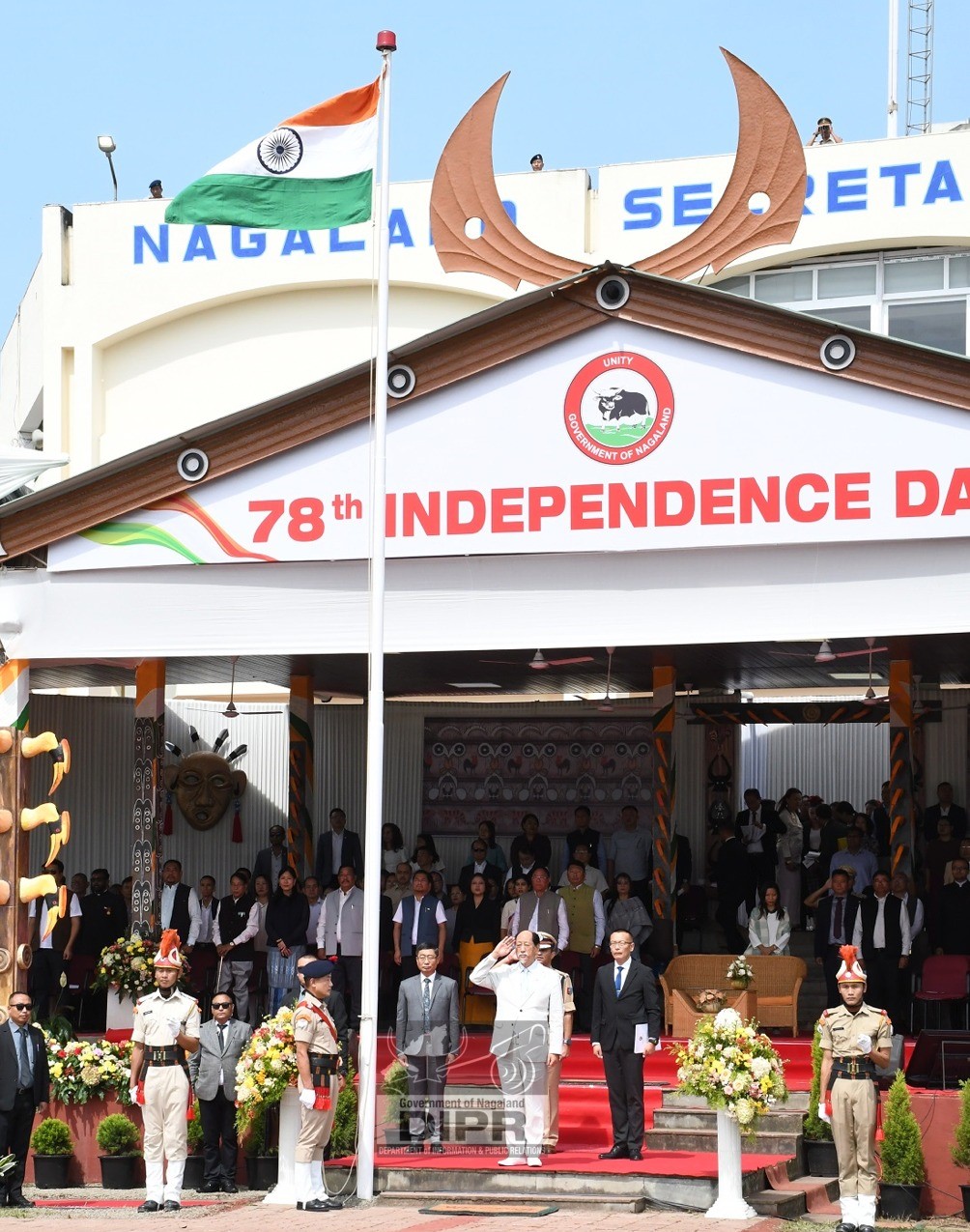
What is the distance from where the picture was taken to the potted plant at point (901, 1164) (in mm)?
13781

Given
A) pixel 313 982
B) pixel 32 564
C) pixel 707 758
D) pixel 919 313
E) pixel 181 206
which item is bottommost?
pixel 313 982

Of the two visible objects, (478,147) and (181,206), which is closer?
(181,206)

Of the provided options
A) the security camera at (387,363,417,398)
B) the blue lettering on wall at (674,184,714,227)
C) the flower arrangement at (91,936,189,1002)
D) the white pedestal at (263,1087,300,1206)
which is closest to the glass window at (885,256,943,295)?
the blue lettering on wall at (674,184,714,227)

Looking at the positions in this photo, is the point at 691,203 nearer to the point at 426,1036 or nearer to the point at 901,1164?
the point at 426,1036

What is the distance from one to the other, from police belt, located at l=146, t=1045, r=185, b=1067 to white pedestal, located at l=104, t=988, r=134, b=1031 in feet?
11.0

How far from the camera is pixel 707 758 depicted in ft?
75.8

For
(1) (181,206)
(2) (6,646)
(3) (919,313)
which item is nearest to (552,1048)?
(2) (6,646)

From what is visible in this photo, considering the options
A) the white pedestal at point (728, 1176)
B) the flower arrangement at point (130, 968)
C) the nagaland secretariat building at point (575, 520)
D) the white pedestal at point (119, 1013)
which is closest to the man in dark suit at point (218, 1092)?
the flower arrangement at point (130, 968)

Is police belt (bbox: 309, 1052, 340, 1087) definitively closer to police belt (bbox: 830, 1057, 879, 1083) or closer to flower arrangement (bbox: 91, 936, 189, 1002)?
police belt (bbox: 830, 1057, 879, 1083)

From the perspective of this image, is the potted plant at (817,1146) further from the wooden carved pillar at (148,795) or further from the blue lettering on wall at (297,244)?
the blue lettering on wall at (297,244)

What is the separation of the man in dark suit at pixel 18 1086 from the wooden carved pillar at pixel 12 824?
95cm

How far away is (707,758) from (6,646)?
9.53 meters

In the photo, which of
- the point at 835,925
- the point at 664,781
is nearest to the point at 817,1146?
the point at 835,925

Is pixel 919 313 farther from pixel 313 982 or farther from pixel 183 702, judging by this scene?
pixel 313 982
